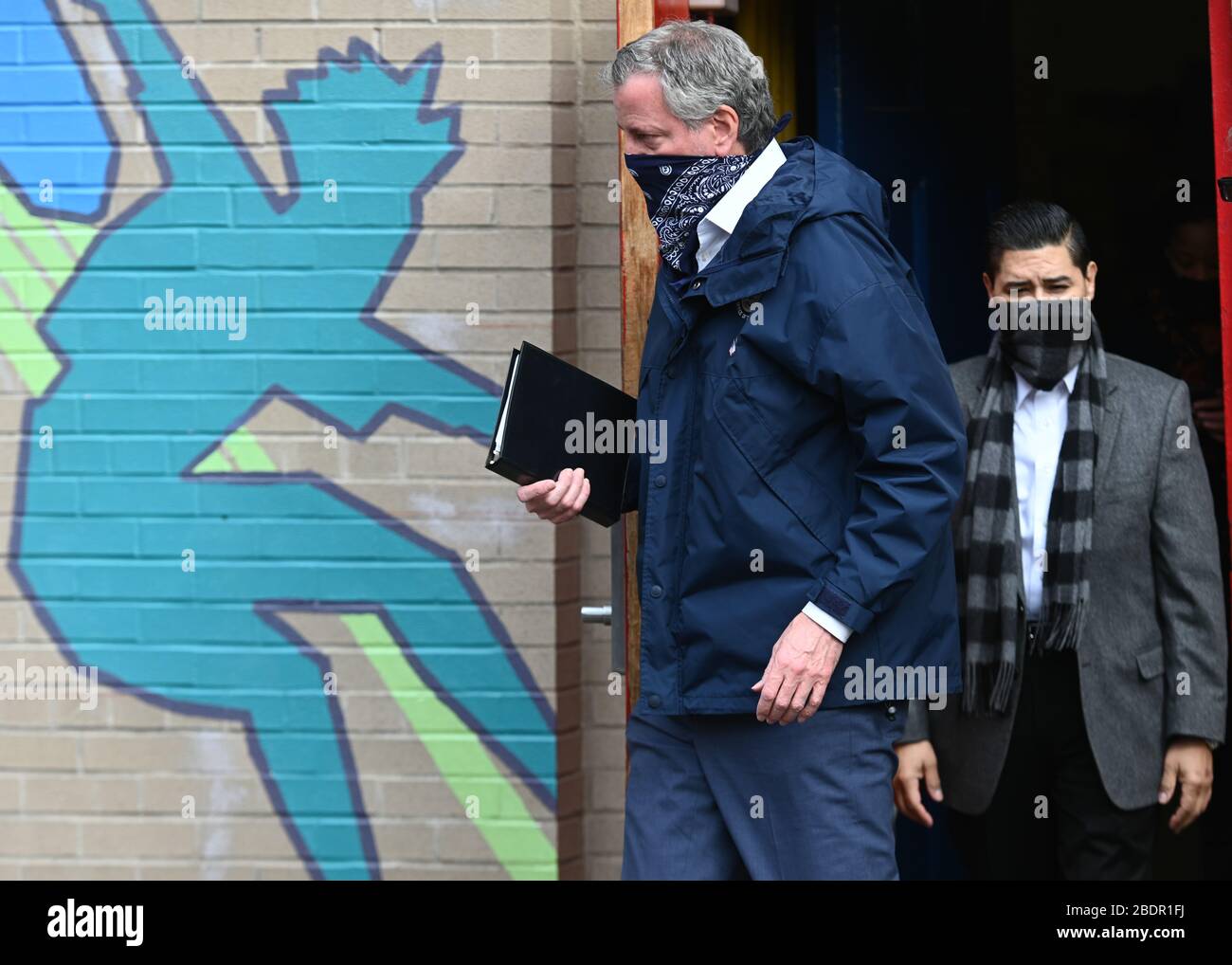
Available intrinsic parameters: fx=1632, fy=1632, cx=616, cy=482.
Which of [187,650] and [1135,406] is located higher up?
[1135,406]

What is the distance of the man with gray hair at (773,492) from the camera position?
288 cm

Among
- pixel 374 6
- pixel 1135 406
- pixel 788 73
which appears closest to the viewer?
pixel 1135 406

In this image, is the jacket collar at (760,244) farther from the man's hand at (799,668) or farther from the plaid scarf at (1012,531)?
the plaid scarf at (1012,531)

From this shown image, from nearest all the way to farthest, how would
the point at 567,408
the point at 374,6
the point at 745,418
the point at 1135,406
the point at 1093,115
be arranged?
the point at 745,418, the point at 567,408, the point at 1135,406, the point at 374,6, the point at 1093,115

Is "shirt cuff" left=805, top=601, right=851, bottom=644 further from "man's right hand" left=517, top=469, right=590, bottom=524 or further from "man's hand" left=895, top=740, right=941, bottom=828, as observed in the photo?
"man's hand" left=895, top=740, right=941, bottom=828

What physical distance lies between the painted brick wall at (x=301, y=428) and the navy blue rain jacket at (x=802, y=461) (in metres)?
0.92

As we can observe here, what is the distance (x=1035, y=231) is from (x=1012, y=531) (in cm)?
67

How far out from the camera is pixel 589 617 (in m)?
3.66

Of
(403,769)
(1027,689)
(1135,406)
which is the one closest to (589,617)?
(403,769)

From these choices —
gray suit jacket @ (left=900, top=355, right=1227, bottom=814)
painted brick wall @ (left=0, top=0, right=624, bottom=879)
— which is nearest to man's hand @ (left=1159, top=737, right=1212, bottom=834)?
gray suit jacket @ (left=900, top=355, right=1227, bottom=814)

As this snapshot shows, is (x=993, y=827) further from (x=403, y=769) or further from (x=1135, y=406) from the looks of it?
(x=403, y=769)

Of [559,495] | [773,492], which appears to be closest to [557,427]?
[559,495]

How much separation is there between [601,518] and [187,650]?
1.30 m

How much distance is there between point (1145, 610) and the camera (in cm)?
356
